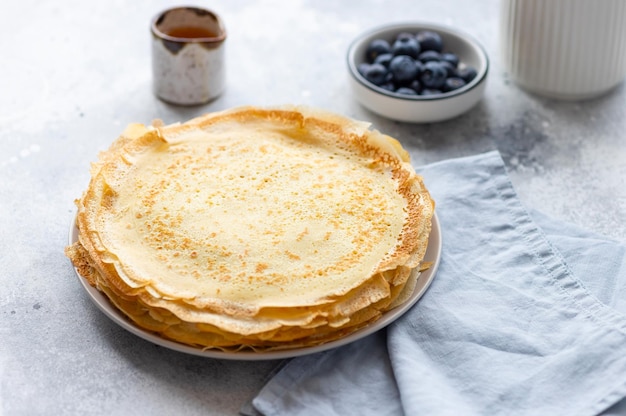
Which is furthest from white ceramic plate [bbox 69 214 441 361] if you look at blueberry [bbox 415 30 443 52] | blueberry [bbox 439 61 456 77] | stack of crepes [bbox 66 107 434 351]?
blueberry [bbox 415 30 443 52]

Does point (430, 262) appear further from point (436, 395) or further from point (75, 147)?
point (75, 147)

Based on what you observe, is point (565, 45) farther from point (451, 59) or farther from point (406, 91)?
point (406, 91)

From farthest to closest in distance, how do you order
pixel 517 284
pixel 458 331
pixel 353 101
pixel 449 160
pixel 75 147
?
pixel 353 101 → pixel 75 147 → pixel 449 160 → pixel 517 284 → pixel 458 331

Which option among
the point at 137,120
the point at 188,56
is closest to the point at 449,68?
the point at 188,56

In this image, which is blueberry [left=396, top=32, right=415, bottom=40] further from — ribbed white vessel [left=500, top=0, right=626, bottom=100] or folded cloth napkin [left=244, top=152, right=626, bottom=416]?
folded cloth napkin [left=244, top=152, right=626, bottom=416]

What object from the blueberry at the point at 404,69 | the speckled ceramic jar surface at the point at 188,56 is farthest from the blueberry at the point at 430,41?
the speckled ceramic jar surface at the point at 188,56

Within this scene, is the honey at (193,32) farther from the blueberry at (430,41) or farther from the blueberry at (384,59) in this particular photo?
the blueberry at (430,41)

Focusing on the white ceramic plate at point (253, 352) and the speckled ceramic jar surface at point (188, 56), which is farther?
the speckled ceramic jar surface at point (188, 56)

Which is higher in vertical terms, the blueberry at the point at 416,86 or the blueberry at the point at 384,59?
the blueberry at the point at 384,59

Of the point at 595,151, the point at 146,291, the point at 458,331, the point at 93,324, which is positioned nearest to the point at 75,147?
the point at 93,324
